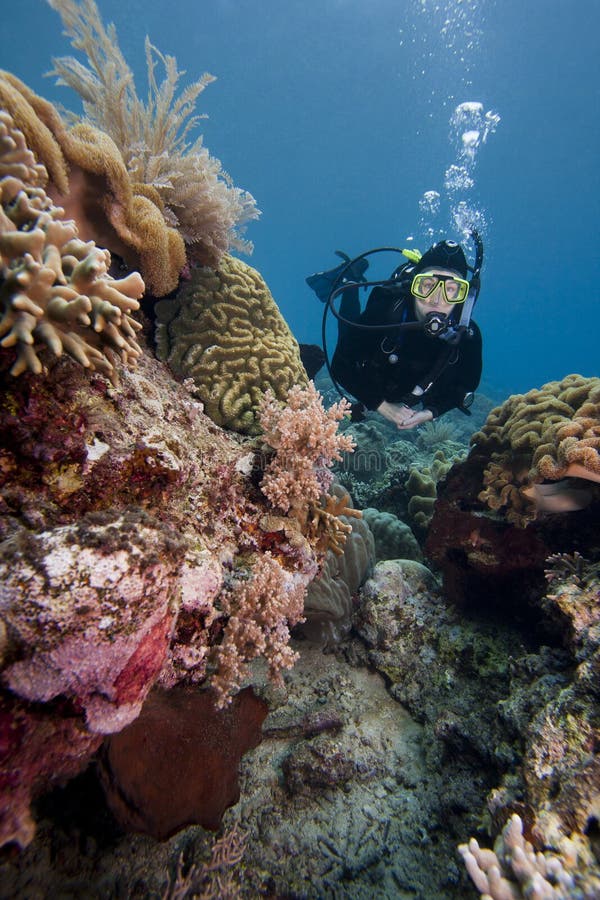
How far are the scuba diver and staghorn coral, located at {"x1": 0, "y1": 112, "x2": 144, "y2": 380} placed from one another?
420 centimetres

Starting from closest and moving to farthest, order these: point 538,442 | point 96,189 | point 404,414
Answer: point 96,189 < point 538,442 < point 404,414

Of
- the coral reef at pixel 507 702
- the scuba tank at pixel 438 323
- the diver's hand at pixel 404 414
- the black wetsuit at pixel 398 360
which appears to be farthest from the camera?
the diver's hand at pixel 404 414

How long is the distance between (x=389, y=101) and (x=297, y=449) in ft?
252

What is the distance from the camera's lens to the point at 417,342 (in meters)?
5.83

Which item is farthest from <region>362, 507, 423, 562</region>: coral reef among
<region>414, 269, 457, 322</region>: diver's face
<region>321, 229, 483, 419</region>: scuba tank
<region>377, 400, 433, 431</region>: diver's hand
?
<region>414, 269, 457, 322</region>: diver's face

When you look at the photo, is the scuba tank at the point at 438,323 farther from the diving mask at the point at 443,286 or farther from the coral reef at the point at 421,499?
the coral reef at the point at 421,499

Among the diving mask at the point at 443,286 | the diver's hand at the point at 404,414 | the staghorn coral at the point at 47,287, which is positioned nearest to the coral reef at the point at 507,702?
the diver's hand at the point at 404,414

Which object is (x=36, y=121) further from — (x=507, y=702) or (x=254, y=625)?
(x=507, y=702)

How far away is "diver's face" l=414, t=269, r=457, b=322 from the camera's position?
18.5ft

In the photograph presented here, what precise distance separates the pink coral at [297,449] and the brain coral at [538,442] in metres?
1.85

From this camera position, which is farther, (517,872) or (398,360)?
(398,360)

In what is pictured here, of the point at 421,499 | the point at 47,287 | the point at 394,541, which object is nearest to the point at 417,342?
the point at 421,499

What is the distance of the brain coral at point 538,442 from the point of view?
129 inches

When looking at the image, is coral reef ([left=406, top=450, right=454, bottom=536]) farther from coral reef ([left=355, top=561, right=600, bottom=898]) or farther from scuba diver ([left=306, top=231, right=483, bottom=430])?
coral reef ([left=355, top=561, right=600, bottom=898])
